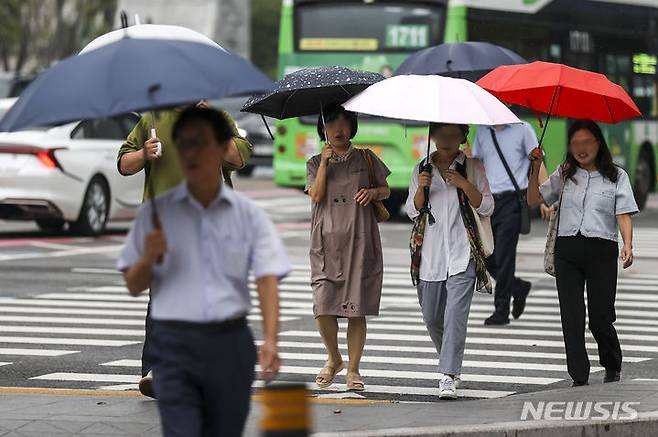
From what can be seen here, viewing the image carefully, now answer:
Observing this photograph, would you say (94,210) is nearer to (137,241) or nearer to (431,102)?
(431,102)

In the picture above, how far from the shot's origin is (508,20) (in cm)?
2372

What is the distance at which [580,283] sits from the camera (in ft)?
31.0

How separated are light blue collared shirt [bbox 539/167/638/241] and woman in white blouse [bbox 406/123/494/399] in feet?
1.58

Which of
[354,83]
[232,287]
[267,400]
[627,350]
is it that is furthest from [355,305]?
[267,400]

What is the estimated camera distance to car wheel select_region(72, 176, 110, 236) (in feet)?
66.3

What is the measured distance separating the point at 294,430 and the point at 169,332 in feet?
3.08

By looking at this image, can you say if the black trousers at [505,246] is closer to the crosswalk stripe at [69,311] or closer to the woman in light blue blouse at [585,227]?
the crosswalk stripe at [69,311]

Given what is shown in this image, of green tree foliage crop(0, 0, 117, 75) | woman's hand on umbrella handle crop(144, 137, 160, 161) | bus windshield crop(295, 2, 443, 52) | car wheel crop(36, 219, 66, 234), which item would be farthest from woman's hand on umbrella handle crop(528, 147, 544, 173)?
green tree foliage crop(0, 0, 117, 75)

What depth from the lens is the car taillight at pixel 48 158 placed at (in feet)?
63.3

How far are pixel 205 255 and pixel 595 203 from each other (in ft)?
13.8

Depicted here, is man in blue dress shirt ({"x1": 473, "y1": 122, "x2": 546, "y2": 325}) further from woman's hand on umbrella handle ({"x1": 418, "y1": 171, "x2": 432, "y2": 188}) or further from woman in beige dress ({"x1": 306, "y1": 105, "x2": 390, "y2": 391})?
woman's hand on umbrella handle ({"x1": 418, "y1": 171, "x2": 432, "y2": 188})

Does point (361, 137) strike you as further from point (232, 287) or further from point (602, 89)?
point (232, 287)

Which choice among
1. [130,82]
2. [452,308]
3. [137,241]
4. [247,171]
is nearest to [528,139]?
[452,308]

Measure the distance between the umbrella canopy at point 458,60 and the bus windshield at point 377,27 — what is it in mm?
12084
